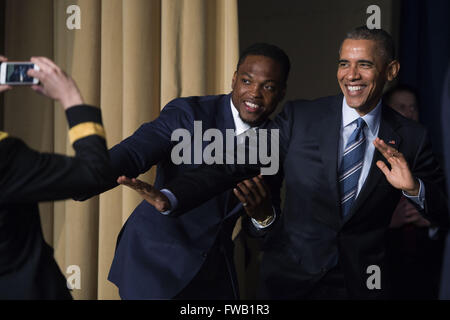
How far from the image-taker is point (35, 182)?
3.71ft

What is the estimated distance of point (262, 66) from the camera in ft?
6.09

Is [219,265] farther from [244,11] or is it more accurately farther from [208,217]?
[244,11]

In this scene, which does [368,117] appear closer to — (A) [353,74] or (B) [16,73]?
(A) [353,74]

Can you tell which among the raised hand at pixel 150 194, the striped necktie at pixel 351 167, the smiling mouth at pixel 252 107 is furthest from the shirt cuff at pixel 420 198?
the raised hand at pixel 150 194

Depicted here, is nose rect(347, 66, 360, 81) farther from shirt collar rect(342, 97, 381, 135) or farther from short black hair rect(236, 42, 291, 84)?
short black hair rect(236, 42, 291, 84)

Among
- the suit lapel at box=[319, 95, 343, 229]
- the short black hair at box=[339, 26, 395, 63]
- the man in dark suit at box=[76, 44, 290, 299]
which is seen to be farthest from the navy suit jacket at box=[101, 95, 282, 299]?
the short black hair at box=[339, 26, 395, 63]

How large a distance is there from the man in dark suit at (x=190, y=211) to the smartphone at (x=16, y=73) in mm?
496

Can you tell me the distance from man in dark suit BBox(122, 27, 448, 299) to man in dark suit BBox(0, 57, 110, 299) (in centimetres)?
43

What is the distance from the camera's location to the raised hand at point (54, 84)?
1.16m

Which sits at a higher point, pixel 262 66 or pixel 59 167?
pixel 262 66

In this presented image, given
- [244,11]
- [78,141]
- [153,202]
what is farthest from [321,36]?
[78,141]

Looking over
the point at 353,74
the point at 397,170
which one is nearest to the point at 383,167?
the point at 397,170

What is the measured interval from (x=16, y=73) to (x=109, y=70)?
1.26 metres
